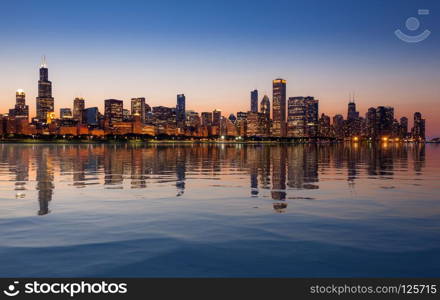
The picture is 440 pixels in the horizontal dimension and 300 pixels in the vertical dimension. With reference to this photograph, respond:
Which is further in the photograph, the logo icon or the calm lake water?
the calm lake water

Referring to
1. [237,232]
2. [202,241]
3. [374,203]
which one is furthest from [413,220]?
[202,241]

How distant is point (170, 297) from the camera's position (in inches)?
400

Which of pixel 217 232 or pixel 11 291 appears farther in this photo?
pixel 217 232

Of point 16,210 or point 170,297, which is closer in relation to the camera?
point 170,297

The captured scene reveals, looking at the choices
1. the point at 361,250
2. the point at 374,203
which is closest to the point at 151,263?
the point at 361,250

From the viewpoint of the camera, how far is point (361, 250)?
14016 millimetres

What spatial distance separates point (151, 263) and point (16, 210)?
462 inches

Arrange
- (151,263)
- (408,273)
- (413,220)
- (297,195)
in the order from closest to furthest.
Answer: (408,273)
(151,263)
(413,220)
(297,195)

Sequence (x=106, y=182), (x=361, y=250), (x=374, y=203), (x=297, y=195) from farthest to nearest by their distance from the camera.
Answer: (x=106, y=182) < (x=297, y=195) < (x=374, y=203) < (x=361, y=250)

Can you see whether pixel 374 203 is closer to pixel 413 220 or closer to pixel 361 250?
pixel 413 220

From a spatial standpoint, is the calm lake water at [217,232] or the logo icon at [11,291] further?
the calm lake water at [217,232]

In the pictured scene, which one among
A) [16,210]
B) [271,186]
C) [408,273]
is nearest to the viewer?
[408,273]

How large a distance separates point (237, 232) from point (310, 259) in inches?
166

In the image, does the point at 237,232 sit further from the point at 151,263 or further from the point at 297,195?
the point at 297,195
